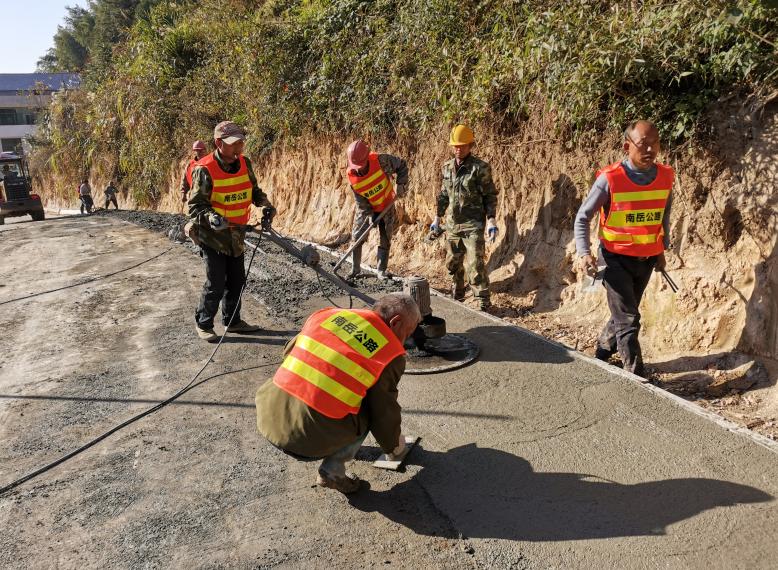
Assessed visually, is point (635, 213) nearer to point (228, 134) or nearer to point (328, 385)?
point (328, 385)

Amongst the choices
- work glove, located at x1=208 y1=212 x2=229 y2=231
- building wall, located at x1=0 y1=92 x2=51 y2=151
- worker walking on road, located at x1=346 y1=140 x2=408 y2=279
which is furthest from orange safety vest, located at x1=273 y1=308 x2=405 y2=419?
building wall, located at x1=0 y1=92 x2=51 y2=151

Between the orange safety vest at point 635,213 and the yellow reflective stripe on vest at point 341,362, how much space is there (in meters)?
2.37

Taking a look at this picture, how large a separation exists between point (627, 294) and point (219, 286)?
350cm

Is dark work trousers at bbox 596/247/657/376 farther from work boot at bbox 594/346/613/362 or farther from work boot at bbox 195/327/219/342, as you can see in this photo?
work boot at bbox 195/327/219/342

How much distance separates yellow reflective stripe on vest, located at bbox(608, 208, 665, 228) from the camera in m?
3.97

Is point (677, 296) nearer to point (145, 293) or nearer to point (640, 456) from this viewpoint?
point (640, 456)

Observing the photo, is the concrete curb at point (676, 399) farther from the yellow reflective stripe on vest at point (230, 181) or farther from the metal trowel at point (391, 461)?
the yellow reflective stripe on vest at point (230, 181)

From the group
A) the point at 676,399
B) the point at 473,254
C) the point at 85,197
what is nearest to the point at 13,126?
the point at 85,197

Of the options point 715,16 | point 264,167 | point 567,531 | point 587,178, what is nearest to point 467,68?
point 587,178

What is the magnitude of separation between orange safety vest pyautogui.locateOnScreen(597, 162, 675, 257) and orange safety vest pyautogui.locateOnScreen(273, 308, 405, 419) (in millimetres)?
2172

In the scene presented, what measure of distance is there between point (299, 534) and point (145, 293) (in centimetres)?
Answer: 518

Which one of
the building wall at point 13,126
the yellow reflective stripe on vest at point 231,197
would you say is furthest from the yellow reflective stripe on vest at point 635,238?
the building wall at point 13,126

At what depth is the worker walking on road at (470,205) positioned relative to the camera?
581cm

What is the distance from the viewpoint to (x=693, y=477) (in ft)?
9.54
